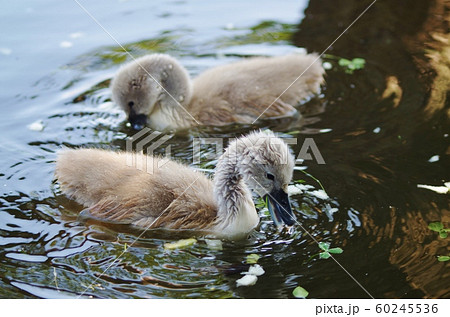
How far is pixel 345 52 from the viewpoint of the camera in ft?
26.7

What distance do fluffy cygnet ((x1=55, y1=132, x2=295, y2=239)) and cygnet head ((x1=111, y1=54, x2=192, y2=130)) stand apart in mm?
1435

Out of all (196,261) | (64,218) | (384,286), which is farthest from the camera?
(64,218)

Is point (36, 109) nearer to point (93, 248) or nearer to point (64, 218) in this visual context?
point (64, 218)

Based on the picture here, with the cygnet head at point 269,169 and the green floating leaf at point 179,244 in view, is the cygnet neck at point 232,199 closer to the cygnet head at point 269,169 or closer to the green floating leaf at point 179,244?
the cygnet head at point 269,169

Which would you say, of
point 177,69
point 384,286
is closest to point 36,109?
point 177,69

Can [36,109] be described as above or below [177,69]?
below

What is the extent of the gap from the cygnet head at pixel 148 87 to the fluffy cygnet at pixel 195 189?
1.43 metres

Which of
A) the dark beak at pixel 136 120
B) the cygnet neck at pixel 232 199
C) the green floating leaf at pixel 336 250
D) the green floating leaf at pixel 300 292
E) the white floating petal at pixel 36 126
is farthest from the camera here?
the dark beak at pixel 136 120

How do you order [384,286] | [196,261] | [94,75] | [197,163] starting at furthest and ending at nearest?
[94,75] < [197,163] < [196,261] < [384,286]

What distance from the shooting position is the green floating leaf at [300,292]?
4.32 metres

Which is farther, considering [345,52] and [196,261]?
[345,52]

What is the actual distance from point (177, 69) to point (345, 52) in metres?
2.30

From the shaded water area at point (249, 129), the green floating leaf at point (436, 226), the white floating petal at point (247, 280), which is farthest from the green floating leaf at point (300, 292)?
the green floating leaf at point (436, 226)

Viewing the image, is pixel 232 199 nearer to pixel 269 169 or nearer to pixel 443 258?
pixel 269 169
